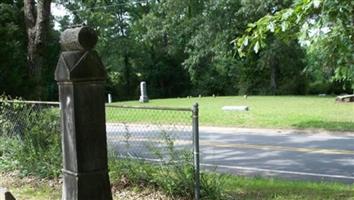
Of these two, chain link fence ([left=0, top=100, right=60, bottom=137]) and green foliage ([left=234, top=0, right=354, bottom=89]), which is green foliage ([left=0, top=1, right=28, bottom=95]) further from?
green foliage ([left=234, top=0, right=354, bottom=89])

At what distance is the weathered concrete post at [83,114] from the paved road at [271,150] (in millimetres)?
3058

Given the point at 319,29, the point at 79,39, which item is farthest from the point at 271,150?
the point at 319,29

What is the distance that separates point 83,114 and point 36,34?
265 inches

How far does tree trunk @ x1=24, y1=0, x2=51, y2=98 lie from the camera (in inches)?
437

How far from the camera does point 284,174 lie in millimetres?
9914

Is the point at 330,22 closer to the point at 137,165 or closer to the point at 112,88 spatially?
the point at 137,165

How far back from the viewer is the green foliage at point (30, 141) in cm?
846

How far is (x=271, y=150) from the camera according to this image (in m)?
12.9

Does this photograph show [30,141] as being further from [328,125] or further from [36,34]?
[328,125]

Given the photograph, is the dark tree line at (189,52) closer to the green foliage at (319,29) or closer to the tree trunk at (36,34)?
the tree trunk at (36,34)

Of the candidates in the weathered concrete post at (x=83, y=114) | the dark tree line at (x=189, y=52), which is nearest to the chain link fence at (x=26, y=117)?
the weathered concrete post at (x=83, y=114)

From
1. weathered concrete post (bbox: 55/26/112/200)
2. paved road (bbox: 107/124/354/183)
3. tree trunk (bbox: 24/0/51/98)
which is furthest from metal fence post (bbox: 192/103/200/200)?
tree trunk (bbox: 24/0/51/98)

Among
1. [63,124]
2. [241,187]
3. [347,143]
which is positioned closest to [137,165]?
[241,187]

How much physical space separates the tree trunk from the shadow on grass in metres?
9.17
